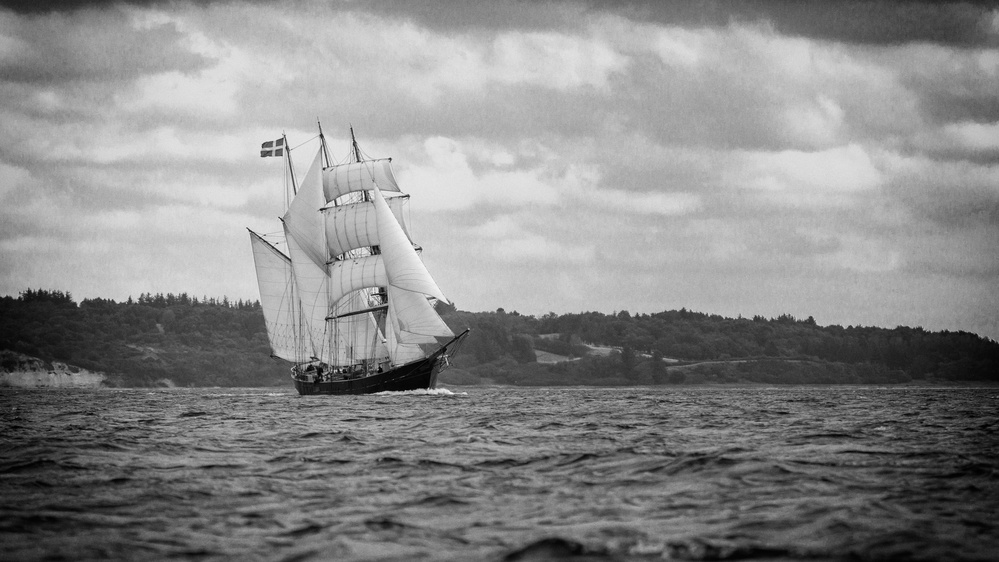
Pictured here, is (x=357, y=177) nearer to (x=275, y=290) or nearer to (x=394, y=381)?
(x=275, y=290)

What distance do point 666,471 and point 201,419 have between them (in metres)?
30.5

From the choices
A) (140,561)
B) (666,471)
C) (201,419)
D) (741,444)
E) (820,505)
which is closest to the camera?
(140,561)

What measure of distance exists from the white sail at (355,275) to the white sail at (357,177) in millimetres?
8250

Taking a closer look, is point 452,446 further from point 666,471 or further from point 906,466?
point 906,466

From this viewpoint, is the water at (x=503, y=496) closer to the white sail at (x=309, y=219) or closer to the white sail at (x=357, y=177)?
the white sail at (x=309, y=219)

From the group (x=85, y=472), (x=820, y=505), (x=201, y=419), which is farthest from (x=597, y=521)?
(x=201, y=419)

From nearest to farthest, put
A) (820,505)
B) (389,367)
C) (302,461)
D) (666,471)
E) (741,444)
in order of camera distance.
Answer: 1. (820,505)
2. (666,471)
3. (302,461)
4. (741,444)
5. (389,367)

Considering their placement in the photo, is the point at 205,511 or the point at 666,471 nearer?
the point at 205,511

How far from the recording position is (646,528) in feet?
53.3

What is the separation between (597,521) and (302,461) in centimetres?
1166

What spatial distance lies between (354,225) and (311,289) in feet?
26.2

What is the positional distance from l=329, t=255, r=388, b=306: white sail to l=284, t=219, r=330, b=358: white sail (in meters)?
1.53

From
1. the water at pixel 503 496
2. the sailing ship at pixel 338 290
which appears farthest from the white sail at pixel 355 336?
the water at pixel 503 496

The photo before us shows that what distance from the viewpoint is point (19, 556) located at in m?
14.5
